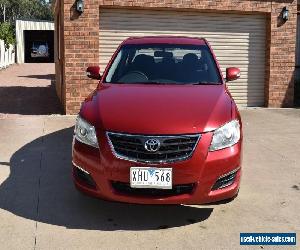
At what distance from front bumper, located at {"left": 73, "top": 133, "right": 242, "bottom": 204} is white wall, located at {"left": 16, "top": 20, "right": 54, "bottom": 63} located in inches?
1486

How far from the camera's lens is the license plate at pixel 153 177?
4.03 metres

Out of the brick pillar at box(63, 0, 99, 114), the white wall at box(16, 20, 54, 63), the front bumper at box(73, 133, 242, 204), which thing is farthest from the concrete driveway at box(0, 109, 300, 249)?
the white wall at box(16, 20, 54, 63)

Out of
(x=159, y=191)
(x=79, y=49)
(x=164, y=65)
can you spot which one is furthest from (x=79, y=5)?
(x=159, y=191)

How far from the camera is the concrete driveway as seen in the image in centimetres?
405

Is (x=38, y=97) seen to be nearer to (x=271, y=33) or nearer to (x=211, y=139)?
(x=271, y=33)

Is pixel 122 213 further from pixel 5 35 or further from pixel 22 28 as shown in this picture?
pixel 22 28

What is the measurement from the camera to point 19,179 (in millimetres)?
5684

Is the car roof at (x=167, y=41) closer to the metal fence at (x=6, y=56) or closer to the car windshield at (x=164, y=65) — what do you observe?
the car windshield at (x=164, y=65)

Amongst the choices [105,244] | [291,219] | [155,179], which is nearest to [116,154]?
[155,179]

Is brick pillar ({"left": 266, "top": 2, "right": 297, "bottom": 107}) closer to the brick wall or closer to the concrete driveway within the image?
the brick wall

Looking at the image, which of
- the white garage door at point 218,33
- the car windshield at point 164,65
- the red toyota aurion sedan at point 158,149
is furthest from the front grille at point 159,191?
the white garage door at point 218,33

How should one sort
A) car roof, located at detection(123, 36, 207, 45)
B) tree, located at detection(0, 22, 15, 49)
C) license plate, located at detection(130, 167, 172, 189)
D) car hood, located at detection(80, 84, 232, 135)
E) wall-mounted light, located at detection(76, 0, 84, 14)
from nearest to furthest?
license plate, located at detection(130, 167, 172, 189) < car hood, located at detection(80, 84, 232, 135) < car roof, located at detection(123, 36, 207, 45) < wall-mounted light, located at detection(76, 0, 84, 14) < tree, located at detection(0, 22, 15, 49)

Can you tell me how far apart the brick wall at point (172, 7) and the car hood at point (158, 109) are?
5395 millimetres

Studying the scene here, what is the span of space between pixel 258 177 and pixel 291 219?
4.52 ft
